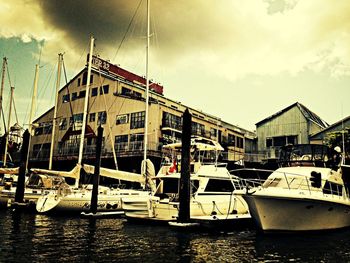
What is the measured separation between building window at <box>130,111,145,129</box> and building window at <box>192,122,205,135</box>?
321 inches

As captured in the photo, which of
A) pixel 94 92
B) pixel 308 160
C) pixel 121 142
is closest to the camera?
pixel 308 160

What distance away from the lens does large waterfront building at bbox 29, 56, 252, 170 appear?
41406mm

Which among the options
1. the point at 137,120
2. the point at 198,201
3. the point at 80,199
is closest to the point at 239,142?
the point at 137,120

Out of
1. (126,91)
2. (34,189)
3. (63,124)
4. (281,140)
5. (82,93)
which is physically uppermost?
Answer: (82,93)

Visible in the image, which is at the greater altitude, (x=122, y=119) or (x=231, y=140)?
(x=122, y=119)

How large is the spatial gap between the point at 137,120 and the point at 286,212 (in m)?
29.3

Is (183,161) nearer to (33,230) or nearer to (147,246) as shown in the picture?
(147,246)

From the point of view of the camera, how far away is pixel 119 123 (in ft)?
145

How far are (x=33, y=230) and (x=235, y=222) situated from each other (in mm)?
10661

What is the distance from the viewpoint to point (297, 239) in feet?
47.8

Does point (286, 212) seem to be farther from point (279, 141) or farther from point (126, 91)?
point (126, 91)

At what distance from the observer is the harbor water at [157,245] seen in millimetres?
10930

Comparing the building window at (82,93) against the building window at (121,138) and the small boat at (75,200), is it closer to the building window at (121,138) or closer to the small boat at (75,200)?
the building window at (121,138)

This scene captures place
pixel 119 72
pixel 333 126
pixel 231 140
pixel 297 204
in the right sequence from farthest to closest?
pixel 231 140, pixel 119 72, pixel 333 126, pixel 297 204
